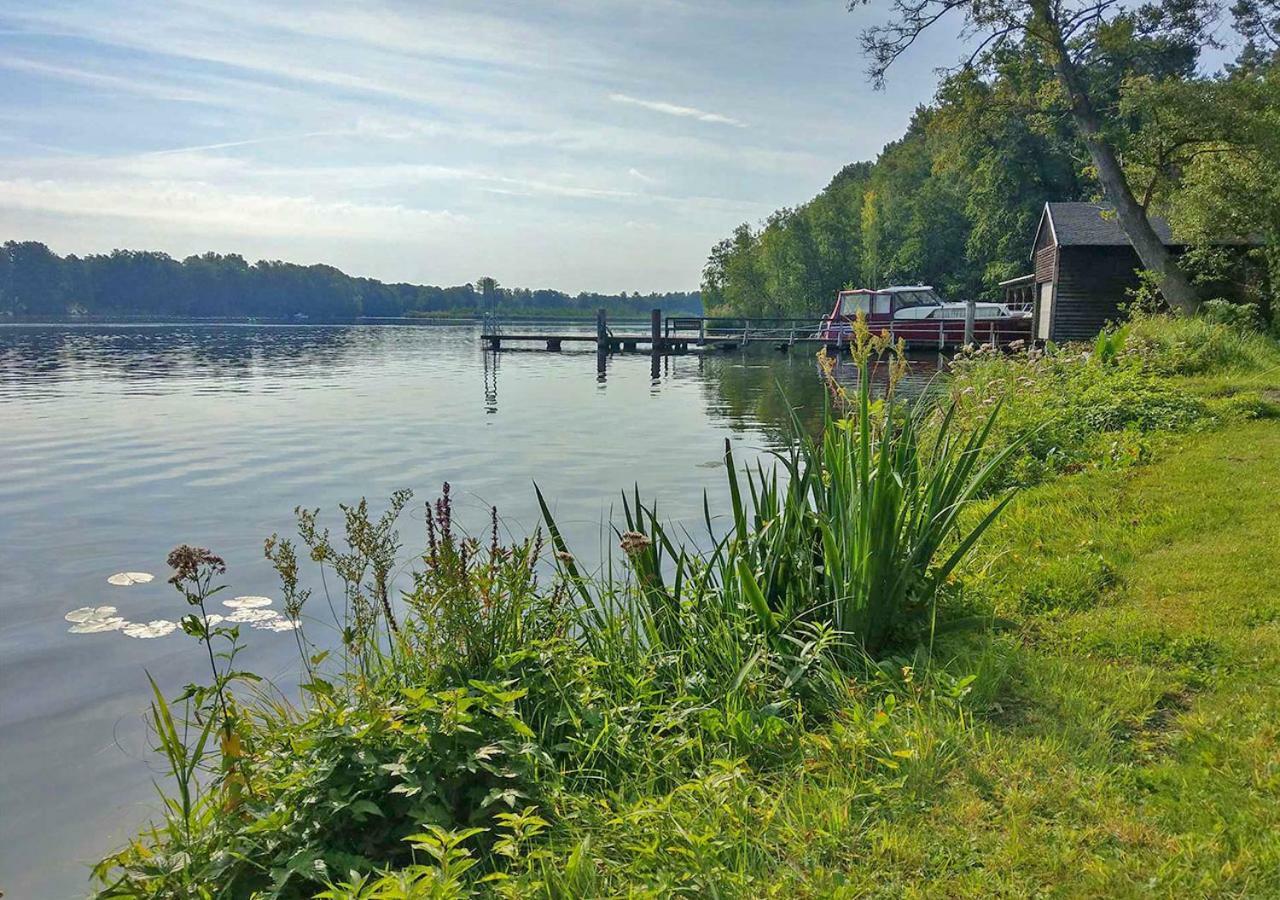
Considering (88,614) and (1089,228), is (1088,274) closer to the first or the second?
(1089,228)

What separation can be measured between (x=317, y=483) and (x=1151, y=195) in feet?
60.3

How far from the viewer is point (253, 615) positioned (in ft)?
21.5

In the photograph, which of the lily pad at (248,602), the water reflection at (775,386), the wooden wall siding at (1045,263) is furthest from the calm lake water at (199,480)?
the wooden wall siding at (1045,263)

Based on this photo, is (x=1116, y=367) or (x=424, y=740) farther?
(x=1116, y=367)

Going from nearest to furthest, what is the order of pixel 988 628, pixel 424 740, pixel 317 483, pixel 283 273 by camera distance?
1. pixel 424 740
2. pixel 988 628
3. pixel 317 483
4. pixel 283 273

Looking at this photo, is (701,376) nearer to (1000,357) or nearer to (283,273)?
(1000,357)

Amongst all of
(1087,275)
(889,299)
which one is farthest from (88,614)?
(889,299)

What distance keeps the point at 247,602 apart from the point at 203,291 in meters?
148

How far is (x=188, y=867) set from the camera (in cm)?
242

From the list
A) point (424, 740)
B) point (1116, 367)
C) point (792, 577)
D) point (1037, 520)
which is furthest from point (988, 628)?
point (1116, 367)

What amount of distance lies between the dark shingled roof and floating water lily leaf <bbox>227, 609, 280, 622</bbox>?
26.0 meters

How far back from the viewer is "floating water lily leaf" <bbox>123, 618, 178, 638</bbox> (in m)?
6.35

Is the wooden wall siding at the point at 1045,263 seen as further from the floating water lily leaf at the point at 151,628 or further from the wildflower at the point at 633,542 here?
the wildflower at the point at 633,542

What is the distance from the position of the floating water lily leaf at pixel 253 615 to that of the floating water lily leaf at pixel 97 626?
Answer: 0.90 meters
